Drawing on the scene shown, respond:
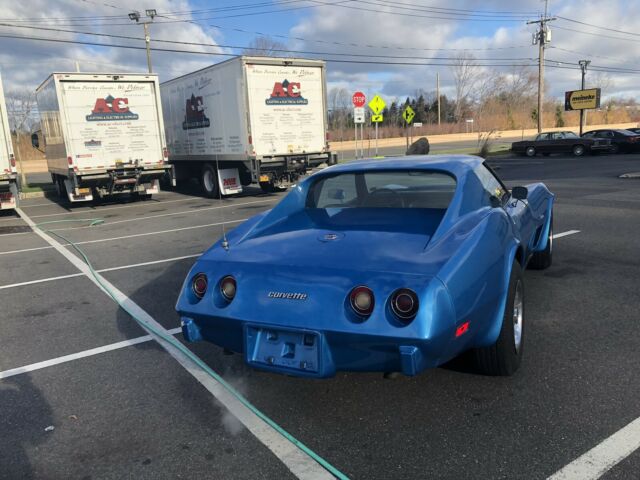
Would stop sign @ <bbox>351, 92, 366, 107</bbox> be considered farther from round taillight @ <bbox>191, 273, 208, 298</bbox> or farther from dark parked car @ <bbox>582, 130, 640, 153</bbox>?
round taillight @ <bbox>191, 273, 208, 298</bbox>

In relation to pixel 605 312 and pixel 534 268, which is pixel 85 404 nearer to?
pixel 605 312

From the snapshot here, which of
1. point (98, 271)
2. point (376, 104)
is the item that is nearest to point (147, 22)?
point (376, 104)

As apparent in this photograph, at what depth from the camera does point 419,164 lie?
12.5 ft

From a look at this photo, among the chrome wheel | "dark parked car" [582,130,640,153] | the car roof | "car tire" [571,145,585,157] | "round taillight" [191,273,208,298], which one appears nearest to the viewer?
"round taillight" [191,273,208,298]

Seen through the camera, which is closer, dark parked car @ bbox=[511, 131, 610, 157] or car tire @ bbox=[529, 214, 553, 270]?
car tire @ bbox=[529, 214, 553, 270]

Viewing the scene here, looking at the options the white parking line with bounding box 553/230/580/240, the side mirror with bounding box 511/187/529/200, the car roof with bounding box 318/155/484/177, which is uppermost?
the car roof with bounding box 318/155/484/177

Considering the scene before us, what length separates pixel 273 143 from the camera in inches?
544

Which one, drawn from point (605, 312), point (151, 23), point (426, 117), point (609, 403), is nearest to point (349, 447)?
point (609, 403)

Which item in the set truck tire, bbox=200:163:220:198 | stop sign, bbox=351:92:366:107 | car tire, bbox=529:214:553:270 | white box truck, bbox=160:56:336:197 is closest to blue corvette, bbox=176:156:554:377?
car tire, bbox=529:214:553:270

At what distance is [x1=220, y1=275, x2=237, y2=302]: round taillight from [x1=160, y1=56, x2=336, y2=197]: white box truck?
400 inches

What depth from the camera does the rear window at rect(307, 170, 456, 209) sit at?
3770 millimetres

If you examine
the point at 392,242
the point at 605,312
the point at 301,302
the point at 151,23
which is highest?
the point at 151,23

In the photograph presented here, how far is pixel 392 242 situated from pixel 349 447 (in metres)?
1.15

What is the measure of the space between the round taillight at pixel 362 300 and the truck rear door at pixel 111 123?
12523 mm
